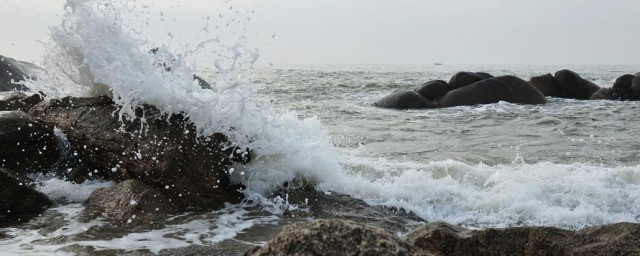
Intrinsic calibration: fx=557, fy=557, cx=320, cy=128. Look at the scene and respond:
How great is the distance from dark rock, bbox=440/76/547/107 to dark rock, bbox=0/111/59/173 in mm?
11685

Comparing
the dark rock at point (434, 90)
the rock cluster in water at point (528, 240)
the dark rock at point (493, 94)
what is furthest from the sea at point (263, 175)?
the dark rock at point (434, 90)

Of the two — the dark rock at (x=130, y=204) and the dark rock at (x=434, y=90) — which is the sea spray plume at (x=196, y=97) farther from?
the dark rock at (x=434, y=90)

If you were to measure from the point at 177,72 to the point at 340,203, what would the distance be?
236 centimetres

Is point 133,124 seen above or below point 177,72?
below

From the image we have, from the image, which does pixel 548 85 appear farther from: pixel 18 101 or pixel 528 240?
pixel 528 240

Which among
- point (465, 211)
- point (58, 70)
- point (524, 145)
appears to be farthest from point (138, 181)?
point (524, 145)

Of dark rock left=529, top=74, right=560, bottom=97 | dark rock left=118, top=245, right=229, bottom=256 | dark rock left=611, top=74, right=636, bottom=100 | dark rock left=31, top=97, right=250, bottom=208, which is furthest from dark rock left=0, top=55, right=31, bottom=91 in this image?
dark rock left=611, top=74, right=636, bottom=100

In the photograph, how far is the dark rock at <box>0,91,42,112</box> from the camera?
23.8ft

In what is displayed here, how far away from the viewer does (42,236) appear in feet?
13.8

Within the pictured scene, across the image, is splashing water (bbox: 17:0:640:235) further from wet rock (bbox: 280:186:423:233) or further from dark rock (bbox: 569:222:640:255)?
dark rock (bbox: 569:222:640:255)

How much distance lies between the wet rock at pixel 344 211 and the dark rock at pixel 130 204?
3.70ft

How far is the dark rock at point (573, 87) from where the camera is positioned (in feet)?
62.4

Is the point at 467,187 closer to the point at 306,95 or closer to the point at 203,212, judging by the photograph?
the point at 203,212

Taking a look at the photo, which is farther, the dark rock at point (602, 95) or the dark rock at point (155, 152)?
the dark rock at point (602, 95)
